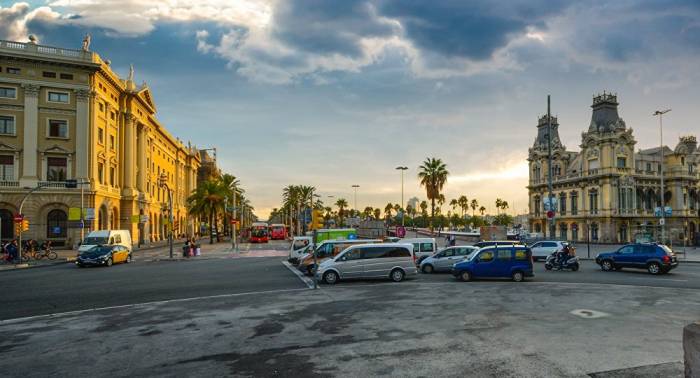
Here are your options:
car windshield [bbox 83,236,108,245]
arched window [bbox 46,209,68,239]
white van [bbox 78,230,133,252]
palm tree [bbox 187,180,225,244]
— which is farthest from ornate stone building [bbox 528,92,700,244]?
arched window [bbox 46,209,68,239]

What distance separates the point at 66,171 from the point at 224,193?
82.9 feet

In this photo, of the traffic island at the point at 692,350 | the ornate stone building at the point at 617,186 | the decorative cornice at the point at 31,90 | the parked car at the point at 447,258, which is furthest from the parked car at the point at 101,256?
the ornate stone building at the point at 617,186

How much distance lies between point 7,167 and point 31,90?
784 cm

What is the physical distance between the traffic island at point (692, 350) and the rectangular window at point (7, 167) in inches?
2138

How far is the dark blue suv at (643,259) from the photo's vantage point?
76.9 ft

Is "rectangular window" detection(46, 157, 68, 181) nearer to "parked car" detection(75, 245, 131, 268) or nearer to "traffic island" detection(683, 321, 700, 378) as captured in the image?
"parked car" detection(75, 245, 131, 268)

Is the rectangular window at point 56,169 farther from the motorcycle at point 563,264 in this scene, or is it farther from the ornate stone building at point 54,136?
the motorcycle at point 563,264

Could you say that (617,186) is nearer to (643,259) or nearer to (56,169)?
(643,259)

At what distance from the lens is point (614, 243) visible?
66250 mm

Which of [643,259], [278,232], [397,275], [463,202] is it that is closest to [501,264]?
[397,275]

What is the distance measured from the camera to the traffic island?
4.31m

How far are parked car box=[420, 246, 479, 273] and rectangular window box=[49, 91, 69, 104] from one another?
42.0 meters

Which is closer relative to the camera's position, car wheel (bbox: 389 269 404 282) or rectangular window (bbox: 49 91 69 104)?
car wheel (bbox: 389 269 404 282)

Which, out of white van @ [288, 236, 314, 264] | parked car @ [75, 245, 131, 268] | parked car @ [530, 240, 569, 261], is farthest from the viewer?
parked car @ [530, 240, 569, 261]
